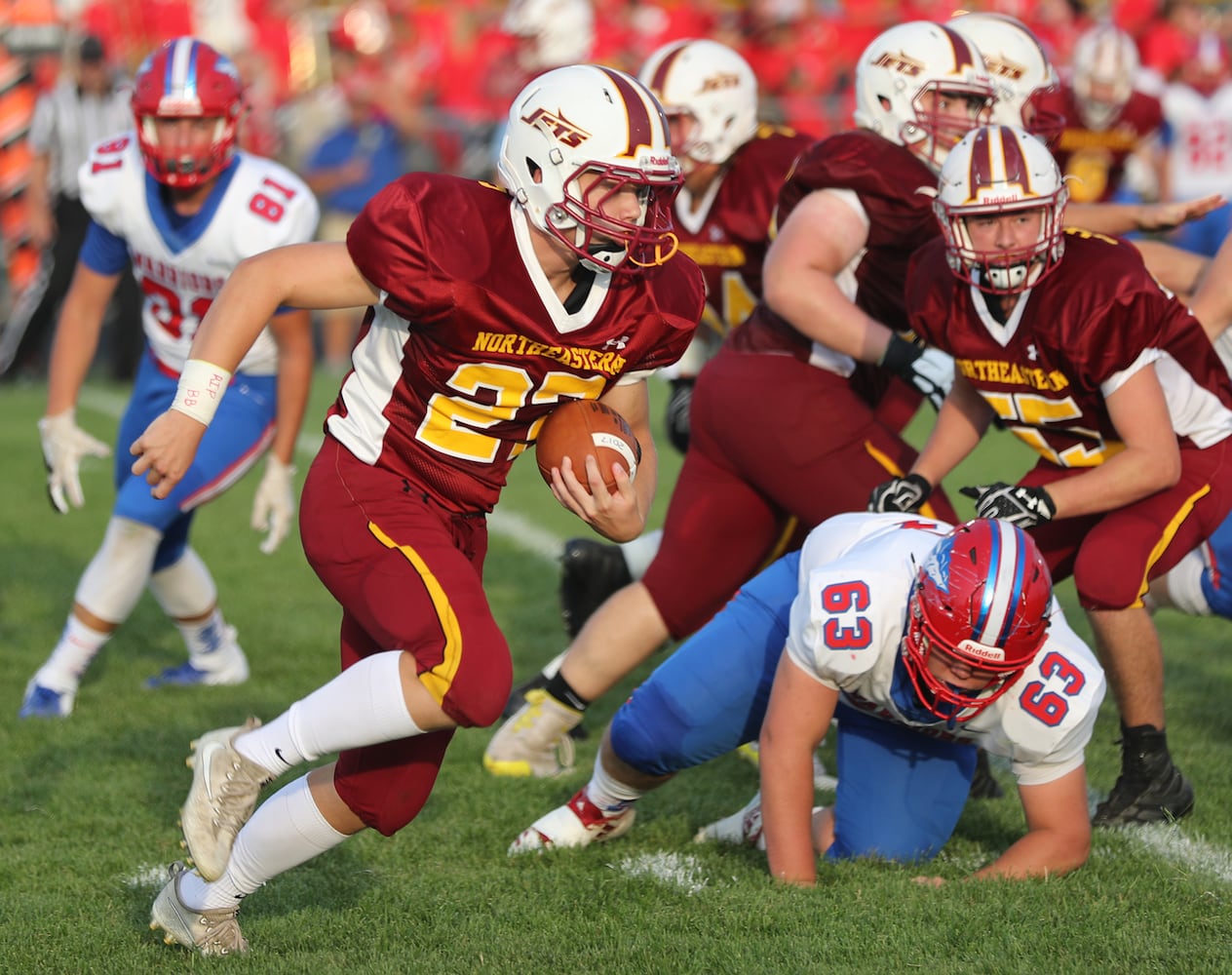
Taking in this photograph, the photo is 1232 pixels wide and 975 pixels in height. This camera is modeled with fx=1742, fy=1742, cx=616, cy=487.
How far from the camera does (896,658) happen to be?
131 inches

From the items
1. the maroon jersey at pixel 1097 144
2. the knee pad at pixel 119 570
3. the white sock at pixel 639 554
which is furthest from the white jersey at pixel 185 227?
the maroon jersey at pixel 1097 144

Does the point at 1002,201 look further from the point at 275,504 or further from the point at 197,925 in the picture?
the point at 197,925

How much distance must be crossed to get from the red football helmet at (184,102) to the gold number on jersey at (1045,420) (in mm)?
2165

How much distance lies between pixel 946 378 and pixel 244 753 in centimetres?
192

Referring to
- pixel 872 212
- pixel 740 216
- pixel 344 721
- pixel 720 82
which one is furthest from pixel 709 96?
pixel 344 721

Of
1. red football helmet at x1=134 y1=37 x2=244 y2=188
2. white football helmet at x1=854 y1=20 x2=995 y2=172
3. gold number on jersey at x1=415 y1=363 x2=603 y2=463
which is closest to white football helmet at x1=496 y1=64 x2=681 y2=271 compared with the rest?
gold number on jersey at x1=415 y1=363 x2=603 y2=463

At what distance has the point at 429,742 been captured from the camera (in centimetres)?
316

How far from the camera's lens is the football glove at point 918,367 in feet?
13.5

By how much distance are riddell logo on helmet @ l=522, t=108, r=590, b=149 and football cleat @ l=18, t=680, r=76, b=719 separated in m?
2.52

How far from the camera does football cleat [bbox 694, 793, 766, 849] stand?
3762mm

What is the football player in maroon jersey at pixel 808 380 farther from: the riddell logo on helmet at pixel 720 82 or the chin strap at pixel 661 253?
the chin strap at pixel 661 253

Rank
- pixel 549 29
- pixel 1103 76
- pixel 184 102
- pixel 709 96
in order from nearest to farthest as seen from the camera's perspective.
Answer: pixel 184 102 → pixel 709 96 → pixel 549 29 → pixel 1103 76

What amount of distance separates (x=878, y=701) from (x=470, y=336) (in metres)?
1.09

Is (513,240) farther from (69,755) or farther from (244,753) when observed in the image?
(69,755)
